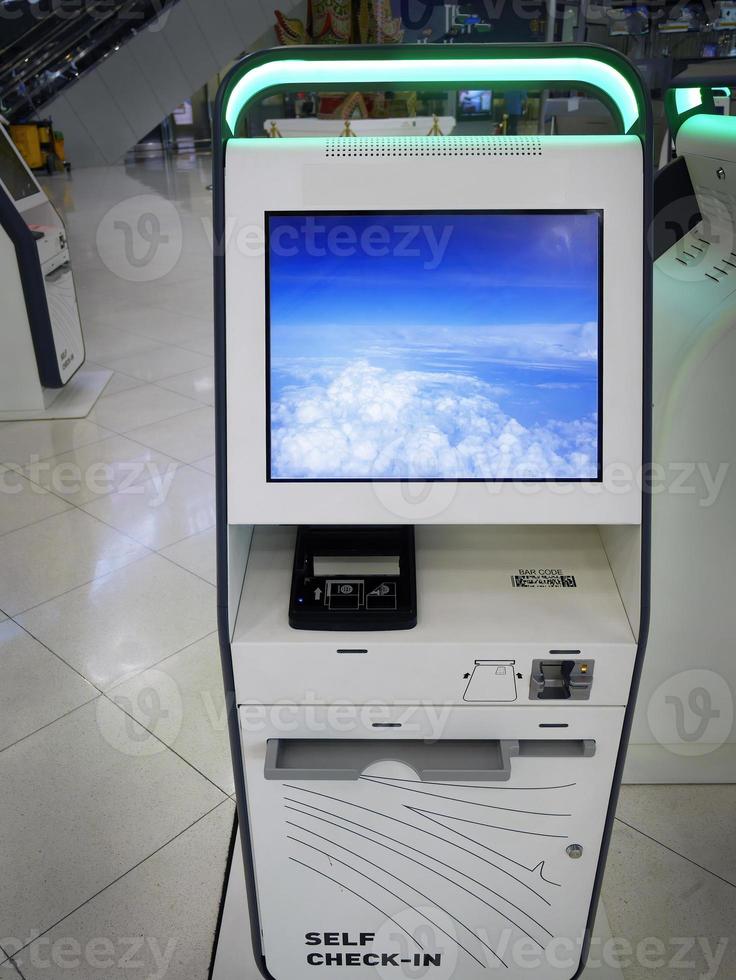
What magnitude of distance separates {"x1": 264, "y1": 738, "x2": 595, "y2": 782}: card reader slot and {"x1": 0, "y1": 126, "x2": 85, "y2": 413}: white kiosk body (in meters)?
3.34

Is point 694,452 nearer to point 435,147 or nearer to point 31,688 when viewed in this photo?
point 435,147

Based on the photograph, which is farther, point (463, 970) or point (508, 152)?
point (463, 970)

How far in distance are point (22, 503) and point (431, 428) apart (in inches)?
108

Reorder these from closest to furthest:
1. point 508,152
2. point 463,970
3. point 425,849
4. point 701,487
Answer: point 508,152 → point 425,849 → point 463,970 → point 701,487

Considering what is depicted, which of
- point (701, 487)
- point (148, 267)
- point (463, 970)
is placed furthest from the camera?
point (148, 267)

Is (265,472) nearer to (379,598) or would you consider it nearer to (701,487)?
(379,598)

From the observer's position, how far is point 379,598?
1.13 m

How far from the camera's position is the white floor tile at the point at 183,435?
377cm

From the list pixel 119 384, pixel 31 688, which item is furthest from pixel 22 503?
pixel 119 384

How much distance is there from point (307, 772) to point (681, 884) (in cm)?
107

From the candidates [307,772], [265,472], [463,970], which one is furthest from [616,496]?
[463,970]

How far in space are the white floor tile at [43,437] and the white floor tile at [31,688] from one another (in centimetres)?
147

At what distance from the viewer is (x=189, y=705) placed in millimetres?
2219

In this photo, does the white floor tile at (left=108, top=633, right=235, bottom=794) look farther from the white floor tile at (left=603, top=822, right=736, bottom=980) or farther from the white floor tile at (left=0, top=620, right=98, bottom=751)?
the white floor tile at (left=603, top=822, right=736, bottom=980)
